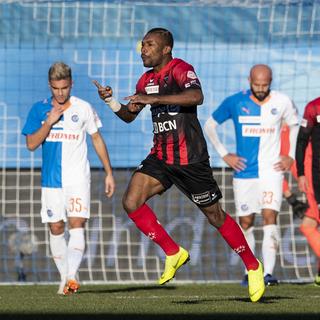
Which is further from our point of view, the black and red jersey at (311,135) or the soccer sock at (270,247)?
the soccer sock at (270,247)

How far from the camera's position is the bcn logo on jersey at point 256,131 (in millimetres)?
13141

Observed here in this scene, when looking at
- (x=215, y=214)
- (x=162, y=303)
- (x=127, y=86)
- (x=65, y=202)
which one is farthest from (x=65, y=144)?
(x=127, y=86)

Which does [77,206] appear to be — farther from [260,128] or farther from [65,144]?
[260,128]

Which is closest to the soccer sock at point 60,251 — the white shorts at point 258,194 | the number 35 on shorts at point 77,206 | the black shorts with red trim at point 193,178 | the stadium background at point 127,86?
the number 35 on shorts at point 77,206

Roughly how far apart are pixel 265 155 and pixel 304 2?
3030 mm

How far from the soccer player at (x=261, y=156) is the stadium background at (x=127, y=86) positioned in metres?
2.31

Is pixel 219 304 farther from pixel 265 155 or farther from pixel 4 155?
pixel 4 155

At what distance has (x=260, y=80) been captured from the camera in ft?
42.6

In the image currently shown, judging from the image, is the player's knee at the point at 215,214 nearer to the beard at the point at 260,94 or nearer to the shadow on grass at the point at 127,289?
the shadow on grass at the point at 127,289

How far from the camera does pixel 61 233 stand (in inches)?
472

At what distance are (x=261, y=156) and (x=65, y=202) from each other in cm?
238

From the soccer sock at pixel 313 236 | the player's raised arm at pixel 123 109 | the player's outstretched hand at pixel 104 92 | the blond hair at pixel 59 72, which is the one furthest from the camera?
the soccer sock at pixel 313 236
